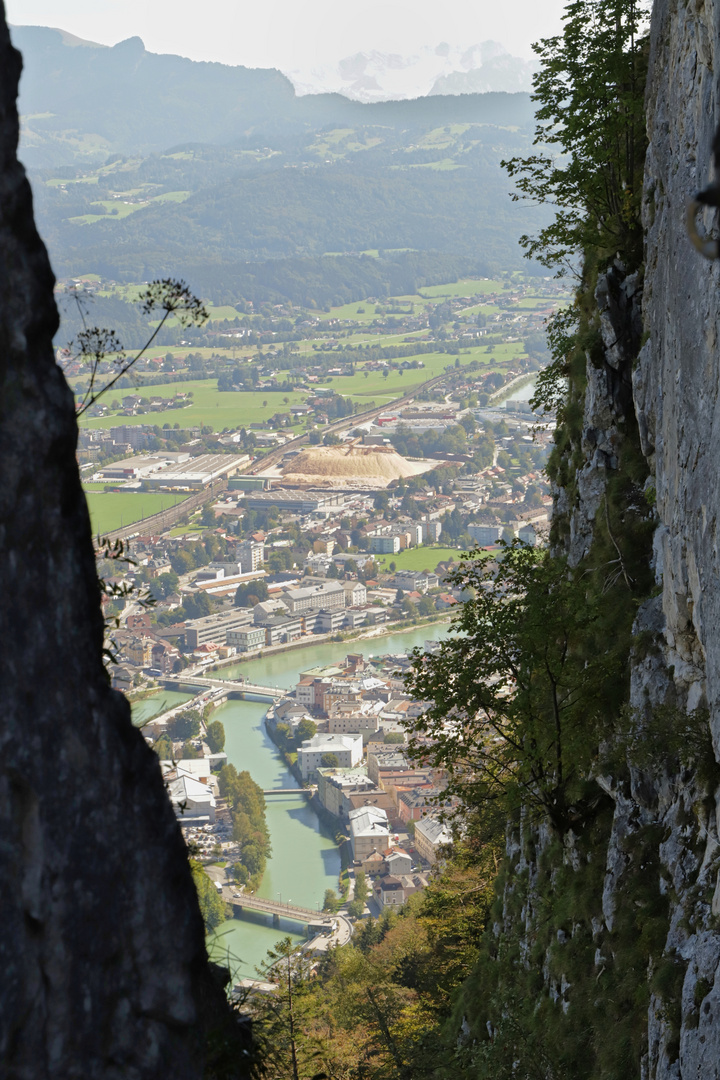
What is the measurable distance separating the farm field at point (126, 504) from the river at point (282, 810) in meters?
28.5

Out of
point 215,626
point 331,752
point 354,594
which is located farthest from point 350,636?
point 331,752

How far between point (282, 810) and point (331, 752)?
561cm

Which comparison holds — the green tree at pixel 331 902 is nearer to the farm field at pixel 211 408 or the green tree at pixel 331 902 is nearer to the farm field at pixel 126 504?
the farm field at pixel 126 504

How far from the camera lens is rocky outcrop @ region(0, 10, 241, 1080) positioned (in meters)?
4.41

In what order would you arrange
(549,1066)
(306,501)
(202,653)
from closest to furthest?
(549,1066) < (202,653) < (306,501)

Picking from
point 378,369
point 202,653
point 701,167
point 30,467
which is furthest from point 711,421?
point 378,369

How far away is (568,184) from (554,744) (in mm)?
9771

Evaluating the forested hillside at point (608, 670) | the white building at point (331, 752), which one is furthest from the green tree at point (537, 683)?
the white building at point (331, 752)

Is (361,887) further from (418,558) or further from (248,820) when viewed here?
(418,558)

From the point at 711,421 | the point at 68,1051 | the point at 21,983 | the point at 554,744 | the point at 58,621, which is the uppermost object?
the point at 711,421

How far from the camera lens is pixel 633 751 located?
9.98m

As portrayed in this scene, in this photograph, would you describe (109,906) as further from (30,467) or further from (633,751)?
(633,751)

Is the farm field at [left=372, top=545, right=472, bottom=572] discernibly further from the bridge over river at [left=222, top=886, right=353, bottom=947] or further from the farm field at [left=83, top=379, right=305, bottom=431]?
the bridge over river at [left=222, top=886, right=353, bottom=947]

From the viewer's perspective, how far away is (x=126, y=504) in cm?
12781
